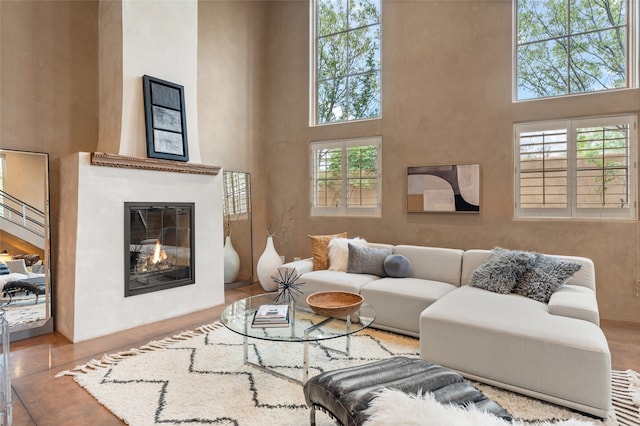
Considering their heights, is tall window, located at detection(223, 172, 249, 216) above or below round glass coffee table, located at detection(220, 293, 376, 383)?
above

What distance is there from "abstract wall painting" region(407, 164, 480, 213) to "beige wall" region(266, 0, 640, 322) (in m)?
0.09

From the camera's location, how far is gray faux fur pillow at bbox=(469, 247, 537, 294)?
2.96m

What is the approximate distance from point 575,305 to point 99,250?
12.5 feet

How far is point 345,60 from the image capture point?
5.21 m

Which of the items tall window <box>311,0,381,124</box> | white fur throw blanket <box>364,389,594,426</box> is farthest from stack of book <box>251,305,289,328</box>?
tall window <box>311,0,381,124</box>

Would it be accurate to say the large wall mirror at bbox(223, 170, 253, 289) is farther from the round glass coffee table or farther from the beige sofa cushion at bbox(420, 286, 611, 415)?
the beige sofa cushion at bbox(420, 286, 611, 415)

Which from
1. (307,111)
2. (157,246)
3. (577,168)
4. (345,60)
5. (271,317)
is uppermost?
(345,60)

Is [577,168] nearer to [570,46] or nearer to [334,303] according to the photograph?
[570,46]

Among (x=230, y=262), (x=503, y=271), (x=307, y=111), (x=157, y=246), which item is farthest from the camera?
(x=307, y=111)

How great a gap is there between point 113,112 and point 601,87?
4.93m

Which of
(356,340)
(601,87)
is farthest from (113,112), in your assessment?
(601,87)

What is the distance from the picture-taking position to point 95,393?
2.23 metres

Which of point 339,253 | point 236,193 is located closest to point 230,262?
point 236,193

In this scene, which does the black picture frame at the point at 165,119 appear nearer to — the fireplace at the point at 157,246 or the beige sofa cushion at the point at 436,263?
the fireplace at the point at 157,246
